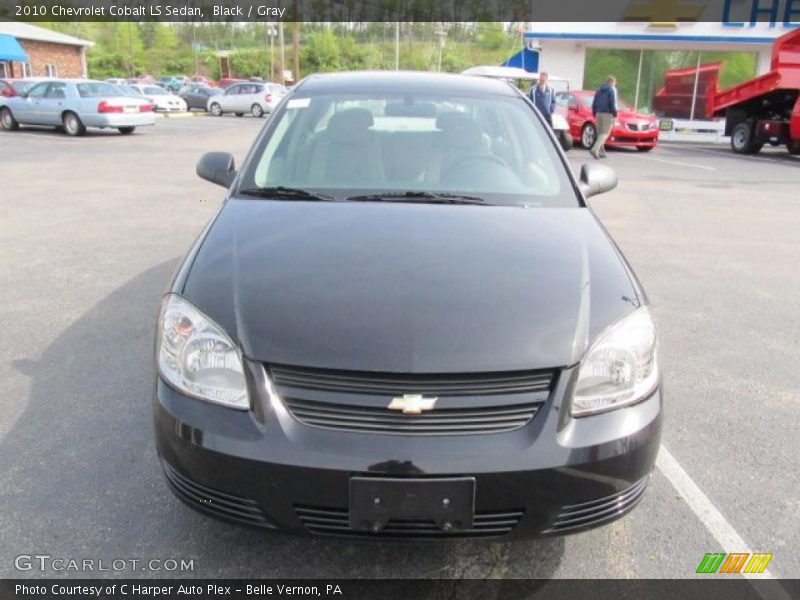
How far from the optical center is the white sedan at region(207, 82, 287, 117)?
104ft

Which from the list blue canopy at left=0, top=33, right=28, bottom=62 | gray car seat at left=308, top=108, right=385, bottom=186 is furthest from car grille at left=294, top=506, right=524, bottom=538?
blue canopy at left=0, top=33, right=28, bottom=62

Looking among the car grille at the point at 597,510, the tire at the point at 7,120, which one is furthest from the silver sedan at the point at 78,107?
the car grille at the point at 597,510

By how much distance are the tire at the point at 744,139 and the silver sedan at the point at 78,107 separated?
55.4ft

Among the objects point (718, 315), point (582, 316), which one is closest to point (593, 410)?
point (582, 316)

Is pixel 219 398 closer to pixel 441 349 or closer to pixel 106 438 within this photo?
pixel 441 349

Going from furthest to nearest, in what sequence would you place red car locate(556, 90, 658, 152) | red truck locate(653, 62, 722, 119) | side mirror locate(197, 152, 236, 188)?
red truck locate(653, 62, 722, 119), red car locate(556, 90, 658, 152), side mirror locate(197, 152, 236, 188)

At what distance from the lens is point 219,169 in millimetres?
3562

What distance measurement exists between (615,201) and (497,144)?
742 centimetres

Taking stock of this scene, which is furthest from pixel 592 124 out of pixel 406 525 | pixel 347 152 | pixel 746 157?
pixel 406 525

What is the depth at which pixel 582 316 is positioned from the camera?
2219 mm

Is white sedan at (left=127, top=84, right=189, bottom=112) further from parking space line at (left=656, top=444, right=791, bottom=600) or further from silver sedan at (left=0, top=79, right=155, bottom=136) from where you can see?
parking space line at (left=656, top=444, right=791, bottom=600)

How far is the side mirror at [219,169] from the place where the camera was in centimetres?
354

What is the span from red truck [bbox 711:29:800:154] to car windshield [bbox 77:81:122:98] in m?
17.1

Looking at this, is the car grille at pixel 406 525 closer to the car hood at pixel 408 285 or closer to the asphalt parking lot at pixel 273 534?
the asphalt parking lot at pixel 273 534
